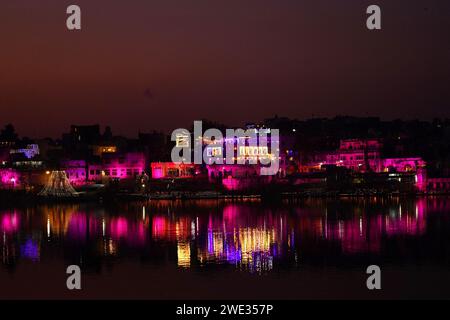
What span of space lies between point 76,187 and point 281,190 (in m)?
12.4

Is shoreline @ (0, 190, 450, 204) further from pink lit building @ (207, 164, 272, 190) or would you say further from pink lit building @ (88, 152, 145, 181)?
pink lit building @ (88, 152, 145, 181)

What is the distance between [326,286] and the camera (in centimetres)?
1310

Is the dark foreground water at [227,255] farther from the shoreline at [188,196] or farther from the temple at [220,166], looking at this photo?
the temple at [220,166]

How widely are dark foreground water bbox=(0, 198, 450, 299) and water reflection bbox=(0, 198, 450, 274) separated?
31 mm

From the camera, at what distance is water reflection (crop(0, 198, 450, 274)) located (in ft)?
54.4

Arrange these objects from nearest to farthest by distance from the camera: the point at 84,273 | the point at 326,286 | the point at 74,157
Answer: the point at 326,286 < the point at 84,273 < the point at 74,157

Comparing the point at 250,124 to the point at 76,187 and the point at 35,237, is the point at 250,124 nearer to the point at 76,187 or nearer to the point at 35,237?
the point at 76,187

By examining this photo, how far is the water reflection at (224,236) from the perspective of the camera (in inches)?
653

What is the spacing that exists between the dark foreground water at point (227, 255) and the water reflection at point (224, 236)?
0.10 ft

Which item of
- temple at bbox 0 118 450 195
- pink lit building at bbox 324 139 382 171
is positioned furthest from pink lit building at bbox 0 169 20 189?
pink lit building at bbox 324 139 382 171

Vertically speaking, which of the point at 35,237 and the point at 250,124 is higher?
the point at 250,124

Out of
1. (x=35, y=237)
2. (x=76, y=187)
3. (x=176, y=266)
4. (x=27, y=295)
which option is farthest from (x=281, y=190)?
(x=27, y=295)

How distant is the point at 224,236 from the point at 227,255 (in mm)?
4188


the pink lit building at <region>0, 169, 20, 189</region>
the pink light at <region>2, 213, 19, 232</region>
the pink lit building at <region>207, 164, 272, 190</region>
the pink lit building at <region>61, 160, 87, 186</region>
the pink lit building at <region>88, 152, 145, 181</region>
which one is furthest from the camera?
the pink lit building at <region>88, 152, 145, 181</region>
